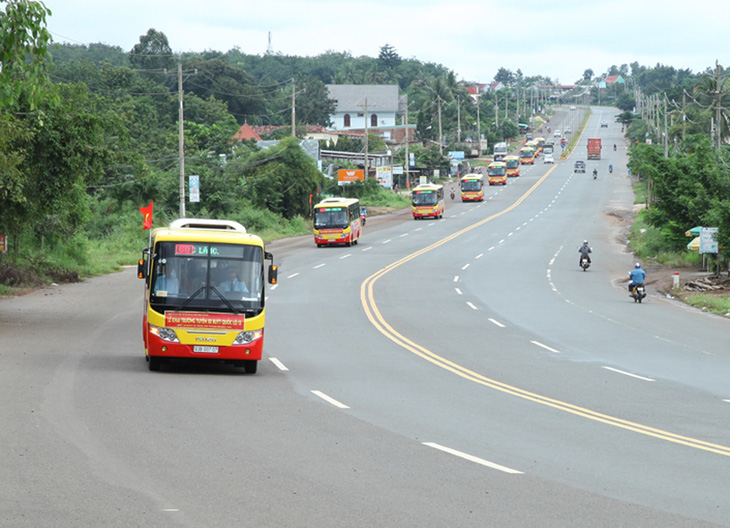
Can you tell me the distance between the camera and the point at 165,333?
52.8 ft

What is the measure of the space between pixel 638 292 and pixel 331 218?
978 inches

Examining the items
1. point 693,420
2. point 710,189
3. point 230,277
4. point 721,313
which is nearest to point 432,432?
point 693,420

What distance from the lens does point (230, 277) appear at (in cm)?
1678

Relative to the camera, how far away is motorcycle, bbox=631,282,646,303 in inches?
1297

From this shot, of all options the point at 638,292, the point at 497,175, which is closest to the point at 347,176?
the point at 497,175

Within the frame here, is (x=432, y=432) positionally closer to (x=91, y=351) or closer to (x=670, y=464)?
(x=670, y=464)

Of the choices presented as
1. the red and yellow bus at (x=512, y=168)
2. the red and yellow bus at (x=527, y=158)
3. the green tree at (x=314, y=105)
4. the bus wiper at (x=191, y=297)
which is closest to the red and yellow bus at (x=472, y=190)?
the red and yellow bus at (x=512, y=168)

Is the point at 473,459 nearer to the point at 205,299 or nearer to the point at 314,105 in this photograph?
the point at 205,299

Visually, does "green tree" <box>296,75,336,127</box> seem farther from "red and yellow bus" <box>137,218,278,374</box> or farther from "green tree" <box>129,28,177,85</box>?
"red and yellow bus" <box>137,218,278,374</box>

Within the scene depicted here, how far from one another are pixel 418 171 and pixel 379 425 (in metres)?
108

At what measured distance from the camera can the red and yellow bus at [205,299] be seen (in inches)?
Result: 637

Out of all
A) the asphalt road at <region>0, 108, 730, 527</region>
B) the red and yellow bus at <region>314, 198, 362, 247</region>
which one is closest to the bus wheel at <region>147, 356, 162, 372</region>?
the asphalt road at <region>0, 108, 730, 527</region>

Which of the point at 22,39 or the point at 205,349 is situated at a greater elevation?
the point at 22,39

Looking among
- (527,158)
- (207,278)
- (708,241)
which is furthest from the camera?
(527,158)
